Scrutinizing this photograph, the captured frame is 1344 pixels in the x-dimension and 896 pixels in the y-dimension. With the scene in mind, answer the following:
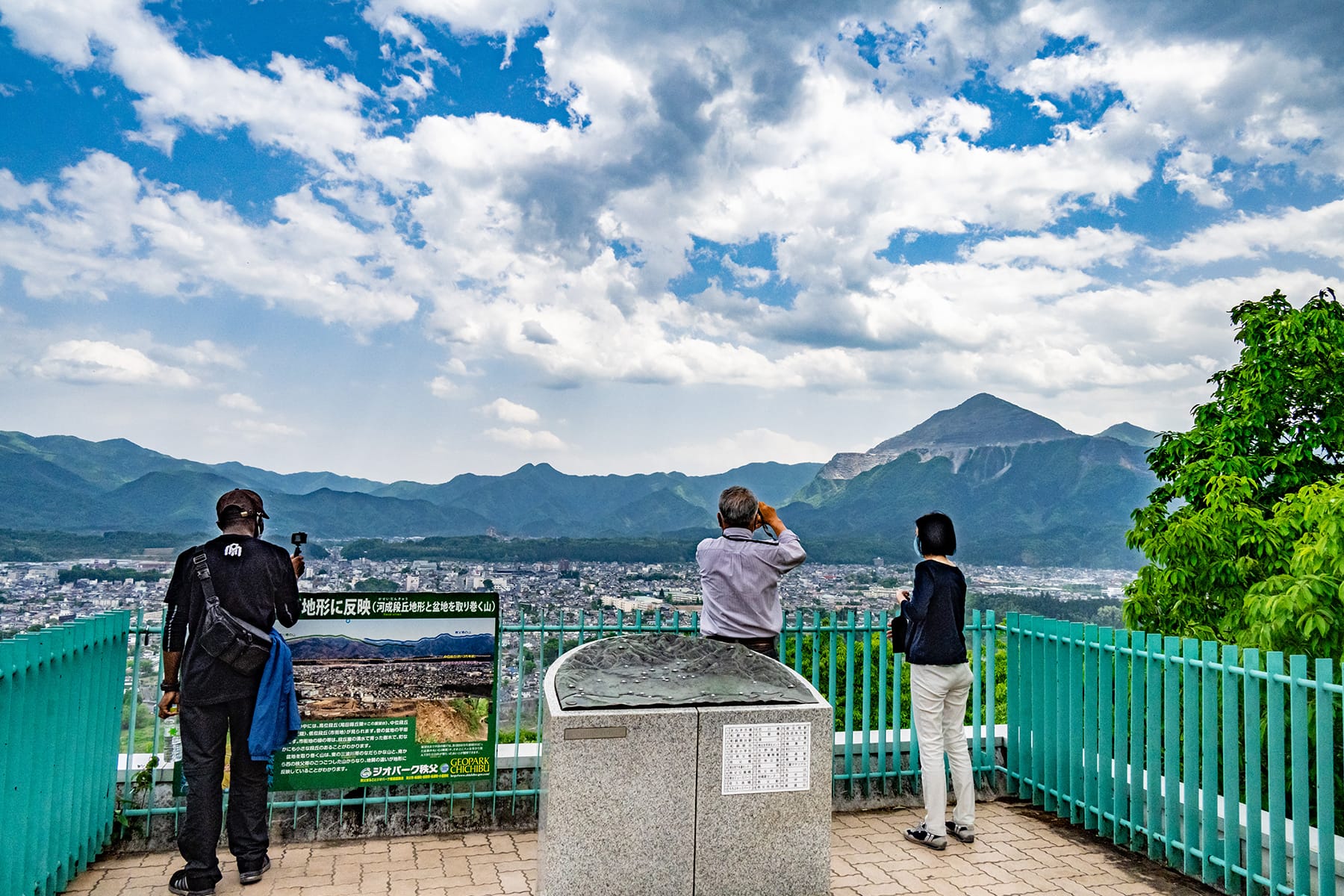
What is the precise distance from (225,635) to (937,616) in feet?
14.3

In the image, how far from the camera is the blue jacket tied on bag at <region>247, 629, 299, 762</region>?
17.5ft

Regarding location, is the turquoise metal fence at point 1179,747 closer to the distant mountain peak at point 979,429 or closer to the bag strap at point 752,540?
the bag strap at point 752,540

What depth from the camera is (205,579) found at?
516 centimetres

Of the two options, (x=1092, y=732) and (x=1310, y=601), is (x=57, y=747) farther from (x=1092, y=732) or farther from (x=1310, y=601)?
(x=1310, y=601)

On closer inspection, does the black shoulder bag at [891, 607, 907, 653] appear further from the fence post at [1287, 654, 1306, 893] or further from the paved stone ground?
the fence post at [1287, 654, 1306, 893]

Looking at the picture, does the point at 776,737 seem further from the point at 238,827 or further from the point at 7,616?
the point at 7,616

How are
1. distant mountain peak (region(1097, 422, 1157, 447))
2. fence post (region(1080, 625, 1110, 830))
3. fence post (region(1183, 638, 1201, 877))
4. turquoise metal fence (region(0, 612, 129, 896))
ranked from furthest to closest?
1. distant mountain peak (region(1097, 422, 1157, 447))
2. fence post (region(1080, 625, 1110, 830))
3. fence post (region(1183, 638, 1201, 877))
4. turquoise metal fence (region(0, 612, 129, 896))

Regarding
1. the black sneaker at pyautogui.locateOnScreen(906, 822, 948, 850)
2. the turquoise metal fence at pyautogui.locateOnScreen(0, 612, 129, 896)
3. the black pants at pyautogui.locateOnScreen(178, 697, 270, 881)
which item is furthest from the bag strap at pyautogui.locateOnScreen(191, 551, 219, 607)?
the black sneaker at pyautogui.locateOnScreen(906, 822, 948, 850)

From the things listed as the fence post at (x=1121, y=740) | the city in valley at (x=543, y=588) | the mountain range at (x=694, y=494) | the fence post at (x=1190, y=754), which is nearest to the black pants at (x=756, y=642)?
the city in valley at (x=543, y=588)

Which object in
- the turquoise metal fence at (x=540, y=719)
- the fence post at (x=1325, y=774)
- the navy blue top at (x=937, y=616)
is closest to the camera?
the fence post at (x=1325, y=774)

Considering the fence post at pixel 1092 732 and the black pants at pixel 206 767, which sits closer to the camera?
the black pants at pixel 206 767

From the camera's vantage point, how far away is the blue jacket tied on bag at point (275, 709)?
17.5ft

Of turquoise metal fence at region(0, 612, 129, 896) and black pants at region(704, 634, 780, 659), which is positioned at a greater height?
black pants at region(704, 634, 780, 659)

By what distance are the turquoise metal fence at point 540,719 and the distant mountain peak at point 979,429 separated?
3742 inches
